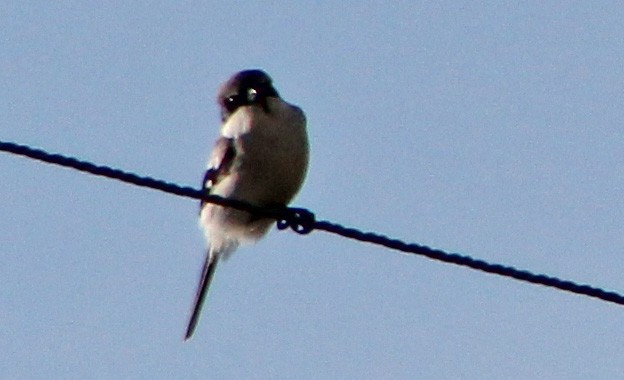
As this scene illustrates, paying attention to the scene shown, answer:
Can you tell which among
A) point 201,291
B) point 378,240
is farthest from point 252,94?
point 378,240

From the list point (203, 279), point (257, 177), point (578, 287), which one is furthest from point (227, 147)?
point (578, 287)

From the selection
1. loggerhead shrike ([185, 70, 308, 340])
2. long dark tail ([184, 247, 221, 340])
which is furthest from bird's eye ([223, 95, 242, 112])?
long dark tail ([184, 247, 221, 340])

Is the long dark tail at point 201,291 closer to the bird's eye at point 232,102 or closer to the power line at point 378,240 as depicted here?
the bird's eye at point 232,102

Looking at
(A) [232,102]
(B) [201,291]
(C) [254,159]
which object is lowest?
(B) [201,291]

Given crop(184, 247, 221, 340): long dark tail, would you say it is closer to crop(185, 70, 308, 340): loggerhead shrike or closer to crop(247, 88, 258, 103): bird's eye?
crop(185, 70, 308, 340): loggerhead shrike

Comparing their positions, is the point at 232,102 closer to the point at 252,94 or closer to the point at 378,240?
the point at 252,94

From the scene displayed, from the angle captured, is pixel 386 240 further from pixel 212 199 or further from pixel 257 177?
pixel 257 177

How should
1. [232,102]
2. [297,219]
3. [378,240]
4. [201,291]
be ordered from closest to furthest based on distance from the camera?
[378,240]
[297,219]
[232,102]
[201,291]

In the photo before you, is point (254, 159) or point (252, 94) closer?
point (254, 159)

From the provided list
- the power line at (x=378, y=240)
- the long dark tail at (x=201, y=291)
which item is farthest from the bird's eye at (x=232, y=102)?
the power line at (x=378, y=240)
